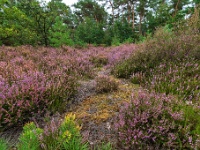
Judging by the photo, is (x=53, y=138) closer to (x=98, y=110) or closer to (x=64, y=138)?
(x=64, y=138)

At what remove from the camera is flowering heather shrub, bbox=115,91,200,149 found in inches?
73.2

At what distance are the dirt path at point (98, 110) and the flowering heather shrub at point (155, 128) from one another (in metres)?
0.27

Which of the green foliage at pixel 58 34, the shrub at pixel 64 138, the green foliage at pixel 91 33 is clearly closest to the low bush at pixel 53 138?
the shrub at pixel 64 138

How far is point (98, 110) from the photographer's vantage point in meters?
2.83

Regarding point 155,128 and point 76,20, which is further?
point 76,20

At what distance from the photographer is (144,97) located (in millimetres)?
2381

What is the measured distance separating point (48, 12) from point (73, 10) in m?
23.9

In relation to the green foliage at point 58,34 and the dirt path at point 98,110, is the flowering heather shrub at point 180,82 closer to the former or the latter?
the dirt path at point 98,110

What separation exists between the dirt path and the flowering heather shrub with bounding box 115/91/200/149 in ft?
0.88

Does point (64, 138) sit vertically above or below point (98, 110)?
above

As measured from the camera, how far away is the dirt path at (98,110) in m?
2.20

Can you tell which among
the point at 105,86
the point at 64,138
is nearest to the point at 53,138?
the point at 64,138

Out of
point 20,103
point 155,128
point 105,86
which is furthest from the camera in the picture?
point 105,86

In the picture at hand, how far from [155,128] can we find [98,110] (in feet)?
3.82
